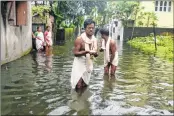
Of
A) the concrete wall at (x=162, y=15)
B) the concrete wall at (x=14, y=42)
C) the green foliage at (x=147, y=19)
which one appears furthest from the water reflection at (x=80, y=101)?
the concrete wall at (x=162, y=15)

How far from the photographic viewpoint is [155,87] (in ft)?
27.3

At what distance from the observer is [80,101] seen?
21.9ft

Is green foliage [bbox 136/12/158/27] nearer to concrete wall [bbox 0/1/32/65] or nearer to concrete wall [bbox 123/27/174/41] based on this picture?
concrete wall [bbox 123/27/174/41]

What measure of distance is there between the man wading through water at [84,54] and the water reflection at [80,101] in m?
0.18

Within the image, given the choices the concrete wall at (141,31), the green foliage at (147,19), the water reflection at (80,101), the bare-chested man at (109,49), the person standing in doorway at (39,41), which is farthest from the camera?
the green foliage at (147,19)

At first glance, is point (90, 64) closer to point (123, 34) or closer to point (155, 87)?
point (155, 87)

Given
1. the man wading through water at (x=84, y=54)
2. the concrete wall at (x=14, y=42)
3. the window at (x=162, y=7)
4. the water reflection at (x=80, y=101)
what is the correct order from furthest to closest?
1. the window at (x=162, y=7)
2. the concrete wall at (x=14, y=42)
3. the man wading through water at (x=84, y=54)
4. the water reflection at (x=80, y=101)

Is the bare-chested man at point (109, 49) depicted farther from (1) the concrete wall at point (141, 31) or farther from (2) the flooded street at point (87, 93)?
(1) the concrete wall at point (141, 31)

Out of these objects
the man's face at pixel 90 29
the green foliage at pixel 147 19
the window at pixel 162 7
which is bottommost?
the man's face at pixel 90 29

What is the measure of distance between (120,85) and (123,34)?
2777 cm

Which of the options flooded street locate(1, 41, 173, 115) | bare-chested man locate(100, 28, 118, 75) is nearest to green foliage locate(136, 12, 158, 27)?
flooded street locate(1, 41, 173, 115)

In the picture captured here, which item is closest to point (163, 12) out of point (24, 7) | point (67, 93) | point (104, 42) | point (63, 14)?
point (63, 14)

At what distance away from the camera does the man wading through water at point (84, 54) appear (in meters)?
7.03

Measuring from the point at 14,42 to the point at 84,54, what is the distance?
7.07 meters
